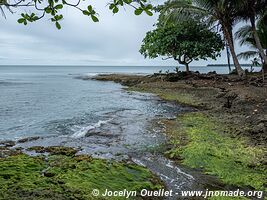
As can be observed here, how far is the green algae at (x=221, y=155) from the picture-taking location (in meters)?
6.38

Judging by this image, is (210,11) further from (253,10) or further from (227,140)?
(227,140)

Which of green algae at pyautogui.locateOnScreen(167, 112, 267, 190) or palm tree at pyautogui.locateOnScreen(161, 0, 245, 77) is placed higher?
palm tree at pyautogui.locateOnScreen(161, 0, 245, 77)

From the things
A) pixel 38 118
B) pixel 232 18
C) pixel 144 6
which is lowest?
pixel 38 118

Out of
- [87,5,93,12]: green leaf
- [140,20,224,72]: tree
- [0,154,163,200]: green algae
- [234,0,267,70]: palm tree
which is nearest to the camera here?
[87,5,93,12]: green leaf

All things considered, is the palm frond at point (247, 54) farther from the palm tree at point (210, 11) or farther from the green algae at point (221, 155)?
the green algae at point (221, 155)

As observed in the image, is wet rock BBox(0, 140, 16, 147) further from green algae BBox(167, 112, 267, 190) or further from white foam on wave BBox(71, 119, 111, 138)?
green algae BBox(167, 112, 267, 190)

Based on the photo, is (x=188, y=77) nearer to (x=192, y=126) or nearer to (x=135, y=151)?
(x=192, y=126)

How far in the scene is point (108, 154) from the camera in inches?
313

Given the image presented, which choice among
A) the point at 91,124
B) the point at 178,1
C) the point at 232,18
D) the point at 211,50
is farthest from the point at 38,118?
the point at 211,50

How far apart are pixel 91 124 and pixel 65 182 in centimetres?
757

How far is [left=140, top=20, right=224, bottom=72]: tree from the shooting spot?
31938 millimetres

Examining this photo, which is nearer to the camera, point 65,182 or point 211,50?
point 65,182

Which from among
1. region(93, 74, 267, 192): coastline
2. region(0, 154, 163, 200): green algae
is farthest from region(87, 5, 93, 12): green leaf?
region(93, 74, 267, 192): coastline

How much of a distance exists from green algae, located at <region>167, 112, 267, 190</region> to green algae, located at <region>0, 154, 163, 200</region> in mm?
1522
